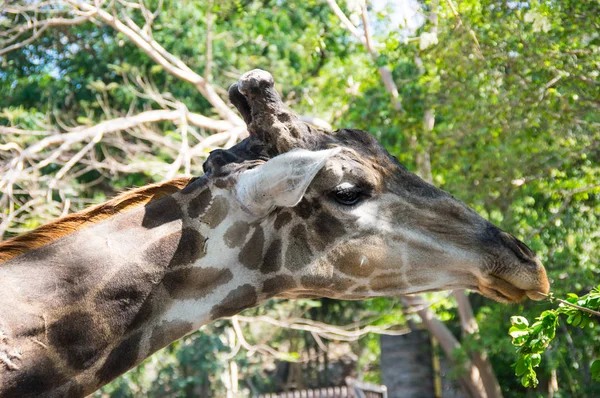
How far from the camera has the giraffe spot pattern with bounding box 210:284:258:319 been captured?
2.99 metres

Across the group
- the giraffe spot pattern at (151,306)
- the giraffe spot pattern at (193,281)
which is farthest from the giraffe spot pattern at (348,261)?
the giraffe spot pattern at (151,306)

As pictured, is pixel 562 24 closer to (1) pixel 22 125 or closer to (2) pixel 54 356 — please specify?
(2) pixel 54 356

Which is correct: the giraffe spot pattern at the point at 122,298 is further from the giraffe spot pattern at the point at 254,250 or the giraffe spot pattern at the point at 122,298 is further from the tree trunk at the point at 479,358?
the tree trunk at the point at 479,358

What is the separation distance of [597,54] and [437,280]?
542cm

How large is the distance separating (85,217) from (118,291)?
0.39 meters

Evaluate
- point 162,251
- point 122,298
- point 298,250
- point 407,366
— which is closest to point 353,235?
point 298,250

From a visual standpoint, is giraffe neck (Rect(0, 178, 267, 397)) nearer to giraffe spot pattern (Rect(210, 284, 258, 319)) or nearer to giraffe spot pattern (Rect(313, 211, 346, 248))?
giraffe spot pattern (Rect(210, 284, 258, 319))

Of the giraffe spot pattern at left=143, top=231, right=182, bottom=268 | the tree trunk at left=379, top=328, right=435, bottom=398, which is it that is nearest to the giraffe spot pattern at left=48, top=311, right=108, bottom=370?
the giraffe spot pattern at left=143, top=231, right=182, bottom=268

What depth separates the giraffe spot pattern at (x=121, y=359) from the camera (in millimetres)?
2803

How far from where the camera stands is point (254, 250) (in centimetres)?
304

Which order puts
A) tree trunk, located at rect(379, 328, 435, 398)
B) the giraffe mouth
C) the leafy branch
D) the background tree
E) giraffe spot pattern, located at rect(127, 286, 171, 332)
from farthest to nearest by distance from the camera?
1. tree trunk, located at rect(379, 328, 435, 398)
2. the background tree
3. the leafy branch
4. the giraffe mouth
5. giraffe spot pattern, located at rect(127, 286, 171, 332)

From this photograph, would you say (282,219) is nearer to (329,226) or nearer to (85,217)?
(329,226)

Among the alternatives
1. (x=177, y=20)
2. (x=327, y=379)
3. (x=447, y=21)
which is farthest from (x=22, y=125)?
A: (x=327, y=379)

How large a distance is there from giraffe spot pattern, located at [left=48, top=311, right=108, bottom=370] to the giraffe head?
1.89 feet
